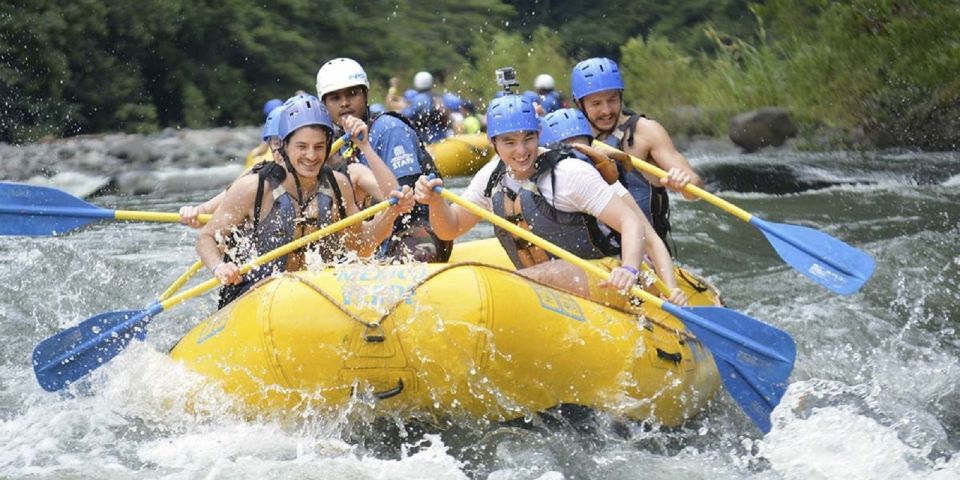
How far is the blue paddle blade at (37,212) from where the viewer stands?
270 inches

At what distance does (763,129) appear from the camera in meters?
16.9

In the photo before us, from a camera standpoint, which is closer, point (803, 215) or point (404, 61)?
point (803, 215)

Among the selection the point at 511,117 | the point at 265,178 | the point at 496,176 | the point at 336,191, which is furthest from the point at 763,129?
the point at 265,178

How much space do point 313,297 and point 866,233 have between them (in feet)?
23.7

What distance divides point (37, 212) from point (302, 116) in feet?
5.61

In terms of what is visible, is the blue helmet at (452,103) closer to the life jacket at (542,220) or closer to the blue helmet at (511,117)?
the life jacket at (542,220)

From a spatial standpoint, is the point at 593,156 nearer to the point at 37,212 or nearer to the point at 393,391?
the point at 393,391

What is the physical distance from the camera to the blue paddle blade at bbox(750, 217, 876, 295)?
6379mm

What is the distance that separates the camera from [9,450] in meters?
5.71

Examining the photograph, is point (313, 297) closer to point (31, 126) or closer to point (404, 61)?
point (31, 126)

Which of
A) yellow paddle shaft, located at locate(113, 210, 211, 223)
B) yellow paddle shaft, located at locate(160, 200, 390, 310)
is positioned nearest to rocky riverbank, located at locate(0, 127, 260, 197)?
yellow paddle shaft, located at locate(113, 210, 211, 223)

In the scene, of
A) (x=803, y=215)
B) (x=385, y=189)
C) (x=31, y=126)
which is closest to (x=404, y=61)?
(x=31, y=126)

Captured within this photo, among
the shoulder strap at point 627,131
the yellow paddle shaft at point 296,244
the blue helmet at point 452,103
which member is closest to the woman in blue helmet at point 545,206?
the yellow paddle shaft at point 296,244

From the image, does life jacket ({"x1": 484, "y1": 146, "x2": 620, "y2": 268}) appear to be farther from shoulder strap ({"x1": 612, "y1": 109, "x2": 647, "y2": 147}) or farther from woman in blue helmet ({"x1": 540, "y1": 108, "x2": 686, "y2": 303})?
shoulder strap ({"x1": 612, "y1": 109, "x2": 647, "y2": 147})
